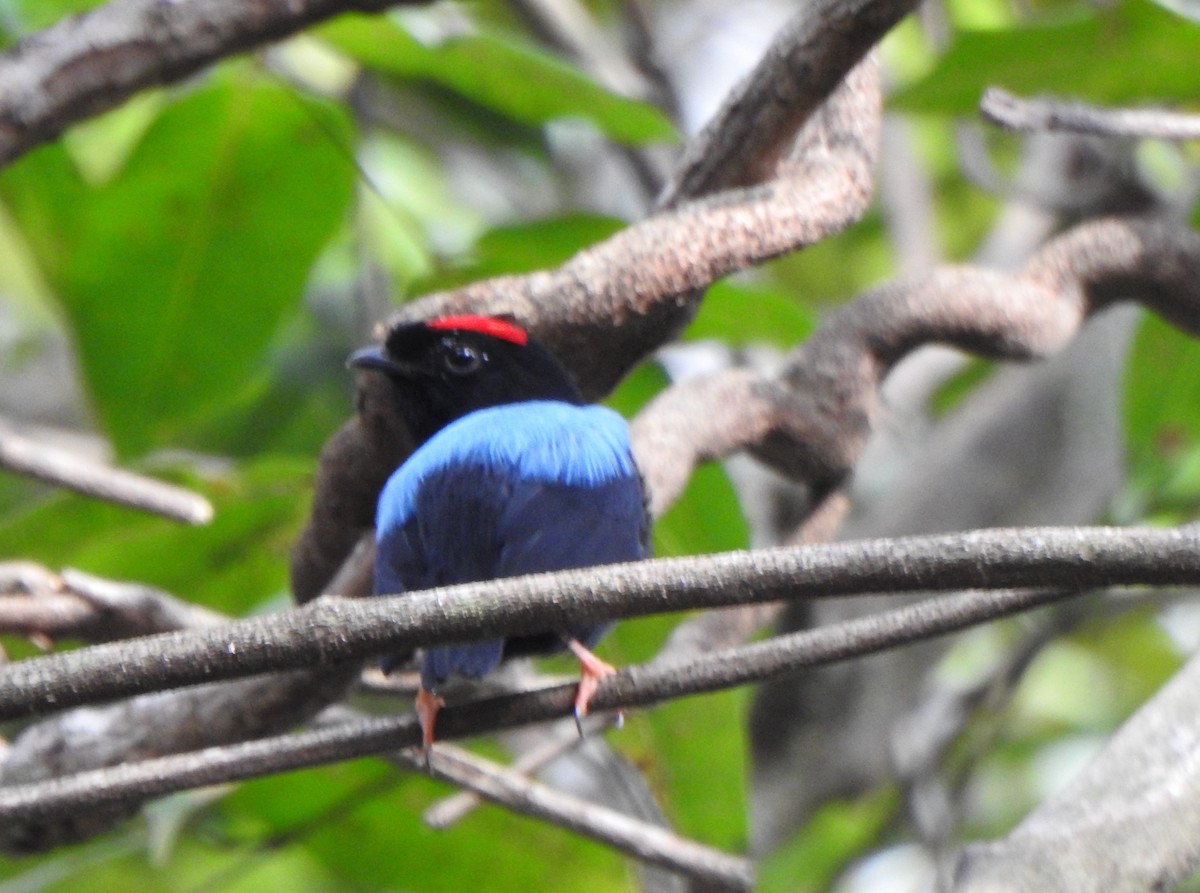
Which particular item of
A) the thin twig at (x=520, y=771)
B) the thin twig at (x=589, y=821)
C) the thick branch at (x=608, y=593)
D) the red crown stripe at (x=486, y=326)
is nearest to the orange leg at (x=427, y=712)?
Result: the thin twig at (x=589, y=821)

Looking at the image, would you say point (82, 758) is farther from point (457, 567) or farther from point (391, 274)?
point (391, 274)

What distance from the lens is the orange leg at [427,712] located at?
1.98 metres

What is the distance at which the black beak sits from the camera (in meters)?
2.56

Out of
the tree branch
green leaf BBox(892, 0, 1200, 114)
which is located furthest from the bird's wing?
green leaf BBox(892, 0, 1200, 114)

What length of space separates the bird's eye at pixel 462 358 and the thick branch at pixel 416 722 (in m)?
0.89

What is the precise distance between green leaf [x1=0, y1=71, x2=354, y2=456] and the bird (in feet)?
2.97

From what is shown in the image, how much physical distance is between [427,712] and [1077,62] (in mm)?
2144

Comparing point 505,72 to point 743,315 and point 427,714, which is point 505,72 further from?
point 427,714

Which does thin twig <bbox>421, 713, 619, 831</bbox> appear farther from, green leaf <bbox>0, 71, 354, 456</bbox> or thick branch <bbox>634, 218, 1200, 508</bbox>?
green leaf <bbox>0, 71, 354, 456</bbox>

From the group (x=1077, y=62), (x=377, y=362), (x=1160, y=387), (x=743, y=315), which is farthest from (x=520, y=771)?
(x=1077, y=62)

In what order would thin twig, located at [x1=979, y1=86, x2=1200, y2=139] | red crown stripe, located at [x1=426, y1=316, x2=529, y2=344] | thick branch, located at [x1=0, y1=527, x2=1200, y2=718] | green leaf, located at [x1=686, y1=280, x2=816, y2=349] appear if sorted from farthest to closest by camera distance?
green leaf, located at [x1=686, y1=280, x2=816, y2=349] → red crown stripe, located at [x1=426, y1=316, x2=529, y2=344] → thin twig, located at [x1=979, y1=86, x2=1200, y2=139] → thick branch, located at [x1=0, y1=527, x2=1200, y2=718]


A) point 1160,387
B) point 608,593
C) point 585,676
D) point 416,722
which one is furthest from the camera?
point 1160,387

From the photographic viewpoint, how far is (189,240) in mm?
3436

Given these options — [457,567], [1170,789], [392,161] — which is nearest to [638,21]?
[392,161]
